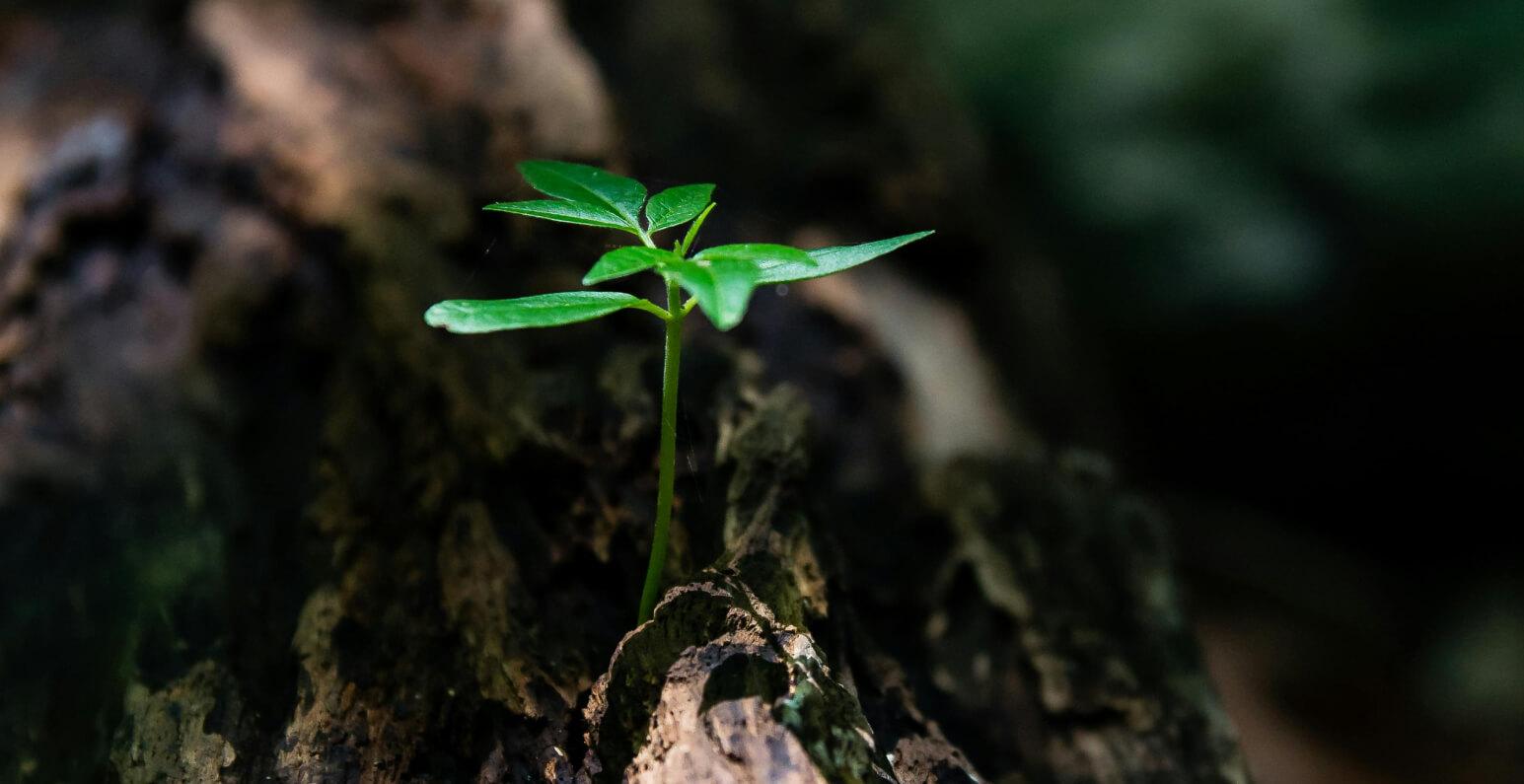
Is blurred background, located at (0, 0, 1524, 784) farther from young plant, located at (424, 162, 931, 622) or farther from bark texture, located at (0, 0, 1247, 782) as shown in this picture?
young plant, located at (424, 162, 931, 622)

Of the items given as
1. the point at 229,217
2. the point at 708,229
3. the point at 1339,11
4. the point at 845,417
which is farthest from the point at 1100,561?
the point at 1339,11

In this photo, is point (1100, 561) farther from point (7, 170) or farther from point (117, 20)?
point (117, 20)

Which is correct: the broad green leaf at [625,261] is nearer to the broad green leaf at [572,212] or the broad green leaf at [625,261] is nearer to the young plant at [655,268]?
the young plant at [655,268]

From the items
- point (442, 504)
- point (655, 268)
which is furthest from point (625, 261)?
point (442, 504)

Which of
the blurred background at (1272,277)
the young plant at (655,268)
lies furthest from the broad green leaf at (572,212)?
the blurred background at (1272,277)

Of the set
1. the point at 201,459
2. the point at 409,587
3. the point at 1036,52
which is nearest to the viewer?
the point at 409,587
